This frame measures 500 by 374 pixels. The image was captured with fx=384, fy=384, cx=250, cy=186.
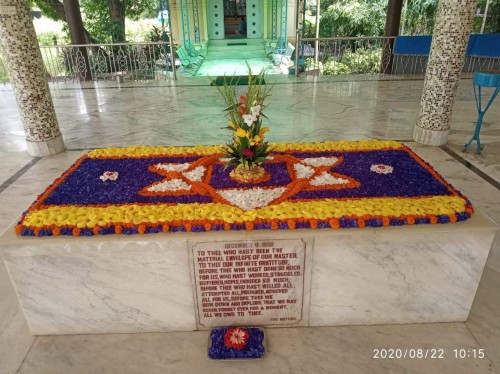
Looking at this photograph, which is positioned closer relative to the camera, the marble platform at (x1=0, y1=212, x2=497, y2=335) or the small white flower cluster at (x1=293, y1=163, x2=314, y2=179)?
the marble platform at (x1=0, y1=212, x2=497, y2=335)

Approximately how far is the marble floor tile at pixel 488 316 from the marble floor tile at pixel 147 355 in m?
0.93

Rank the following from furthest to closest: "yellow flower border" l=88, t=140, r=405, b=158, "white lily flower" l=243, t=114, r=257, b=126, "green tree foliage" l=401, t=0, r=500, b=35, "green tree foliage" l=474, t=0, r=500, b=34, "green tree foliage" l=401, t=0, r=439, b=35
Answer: "green tree foliage" l=401, t=0, r=439, b=35 < "green tree foliage" l=401, t=0, r=500, b=35 < "green tree foliage" l=474, t=0, r=500, b=34 < "yellow flower border" l=88, t=140, r=405, b=158 < "white lily flower" l=243, t=114, r=257, b=126

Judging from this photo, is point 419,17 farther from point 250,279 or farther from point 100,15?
point 250,279

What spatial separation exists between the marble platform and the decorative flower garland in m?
0.06

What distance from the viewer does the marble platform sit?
6.16 ft

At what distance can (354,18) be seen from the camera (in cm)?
1295

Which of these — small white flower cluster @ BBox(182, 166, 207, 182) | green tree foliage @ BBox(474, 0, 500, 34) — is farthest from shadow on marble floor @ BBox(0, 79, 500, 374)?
green tree foliage @ BBox(474, 0, 500, 34)

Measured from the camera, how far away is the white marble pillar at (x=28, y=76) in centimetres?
368

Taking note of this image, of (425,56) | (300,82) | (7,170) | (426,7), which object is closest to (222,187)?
(7,170)

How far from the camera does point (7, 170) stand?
398 cm

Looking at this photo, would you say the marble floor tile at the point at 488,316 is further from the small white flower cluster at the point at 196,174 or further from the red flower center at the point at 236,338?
the small white flower cluster at the point at 196,174

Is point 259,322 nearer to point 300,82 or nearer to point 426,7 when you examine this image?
point 300,82

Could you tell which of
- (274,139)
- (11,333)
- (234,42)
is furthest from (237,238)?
(234,42)

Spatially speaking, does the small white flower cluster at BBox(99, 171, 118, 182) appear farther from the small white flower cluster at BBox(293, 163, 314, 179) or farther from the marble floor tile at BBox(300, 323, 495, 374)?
the marble floor tile at BBox(300, 323, 495, 374)
